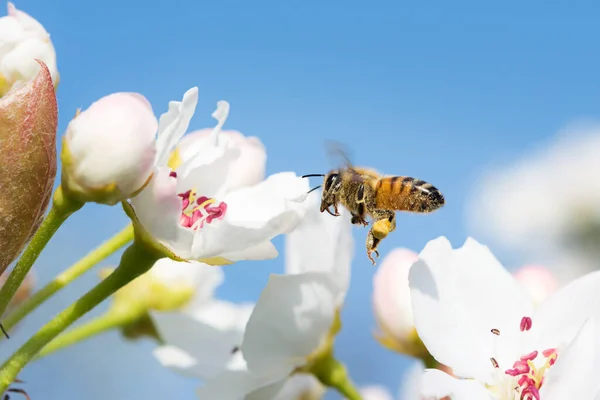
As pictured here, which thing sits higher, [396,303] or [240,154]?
[240,154]

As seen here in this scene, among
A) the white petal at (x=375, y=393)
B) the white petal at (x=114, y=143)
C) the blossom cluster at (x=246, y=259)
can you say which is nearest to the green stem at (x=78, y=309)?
the blossom cluster at (x=246, y=259)

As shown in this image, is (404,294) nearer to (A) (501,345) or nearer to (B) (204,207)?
(A) (501,345)

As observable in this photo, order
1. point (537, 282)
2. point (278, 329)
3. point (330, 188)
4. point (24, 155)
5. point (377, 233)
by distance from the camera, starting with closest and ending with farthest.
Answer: point (24, 155) < point (278, 329) < point (377, 233) < point (537, 282) < point (330, 188)

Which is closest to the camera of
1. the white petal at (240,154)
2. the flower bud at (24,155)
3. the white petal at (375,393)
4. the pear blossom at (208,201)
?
the flower bud at (24,155)

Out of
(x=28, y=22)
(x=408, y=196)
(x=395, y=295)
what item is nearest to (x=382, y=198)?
(x=408, y=196)

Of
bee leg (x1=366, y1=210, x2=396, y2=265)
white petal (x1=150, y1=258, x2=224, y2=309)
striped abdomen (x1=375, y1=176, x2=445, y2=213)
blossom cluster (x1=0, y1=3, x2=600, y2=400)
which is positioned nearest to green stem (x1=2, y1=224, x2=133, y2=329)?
blossom cluster (x1=0, y1=3, x2=600, y2=400)

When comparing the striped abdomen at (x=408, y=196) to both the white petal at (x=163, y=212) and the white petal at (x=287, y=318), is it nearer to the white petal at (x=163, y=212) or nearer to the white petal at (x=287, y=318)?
the white petal at (x=287, y=318)

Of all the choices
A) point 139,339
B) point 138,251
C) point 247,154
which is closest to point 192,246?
point 138,251

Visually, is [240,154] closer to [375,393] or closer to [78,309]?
[78,309]
